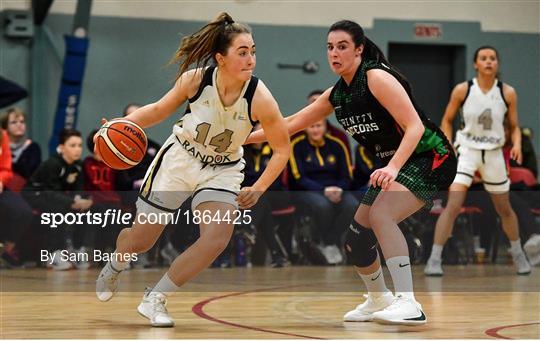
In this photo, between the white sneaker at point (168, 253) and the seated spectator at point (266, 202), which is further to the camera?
the seated spectator at point (266, 202)

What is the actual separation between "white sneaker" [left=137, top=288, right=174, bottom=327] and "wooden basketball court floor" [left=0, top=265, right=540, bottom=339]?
6 centimetres

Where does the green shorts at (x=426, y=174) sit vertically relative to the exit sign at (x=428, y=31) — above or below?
below

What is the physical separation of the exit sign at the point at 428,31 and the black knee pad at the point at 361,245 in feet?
26.3

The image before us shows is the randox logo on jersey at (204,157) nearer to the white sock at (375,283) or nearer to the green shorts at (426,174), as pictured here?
the green shorts at (426,174)

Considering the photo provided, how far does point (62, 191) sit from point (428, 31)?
594cm

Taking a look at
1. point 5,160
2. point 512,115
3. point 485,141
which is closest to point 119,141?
point 5,160

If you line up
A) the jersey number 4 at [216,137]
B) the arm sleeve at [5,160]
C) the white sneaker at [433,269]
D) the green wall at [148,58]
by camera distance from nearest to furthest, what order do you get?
the jersey number 4 at [216,137], the white sneaker at [433,269], the arm sleeve at [5,160], the green wall at [148,58]

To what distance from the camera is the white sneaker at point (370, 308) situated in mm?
5633

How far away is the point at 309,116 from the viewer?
5.75 metres

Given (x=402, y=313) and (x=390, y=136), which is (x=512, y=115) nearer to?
(x=390, y=136)

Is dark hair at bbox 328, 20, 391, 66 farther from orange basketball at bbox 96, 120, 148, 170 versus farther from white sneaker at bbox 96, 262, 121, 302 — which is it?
white sneaker at bbox 96, 262, 121, 302

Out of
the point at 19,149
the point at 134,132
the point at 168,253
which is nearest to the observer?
the point at 134,132

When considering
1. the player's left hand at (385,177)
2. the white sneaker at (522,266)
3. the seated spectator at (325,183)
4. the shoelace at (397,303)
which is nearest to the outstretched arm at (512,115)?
the white sneaker at (522,266)

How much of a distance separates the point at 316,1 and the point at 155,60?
220 centimetres
